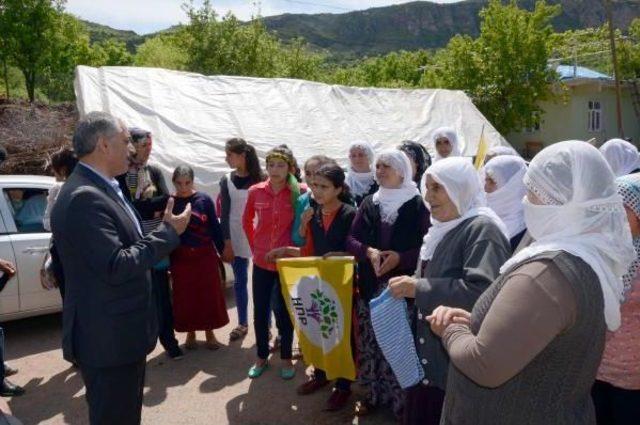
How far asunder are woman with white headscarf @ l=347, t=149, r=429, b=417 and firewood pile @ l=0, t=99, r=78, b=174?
8541 millimetres

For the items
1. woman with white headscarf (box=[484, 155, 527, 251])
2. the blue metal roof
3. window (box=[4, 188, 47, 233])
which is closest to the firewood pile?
window (box=[4, 188, 47, 233])

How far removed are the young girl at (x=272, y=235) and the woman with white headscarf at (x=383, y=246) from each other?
818mm

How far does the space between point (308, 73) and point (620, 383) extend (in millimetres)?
29853

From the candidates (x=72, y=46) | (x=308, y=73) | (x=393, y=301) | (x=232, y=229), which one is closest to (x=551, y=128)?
(x=308, y=73)

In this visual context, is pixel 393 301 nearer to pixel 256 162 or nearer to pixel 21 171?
pixel 256 162

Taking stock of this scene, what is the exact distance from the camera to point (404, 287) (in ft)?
8.43

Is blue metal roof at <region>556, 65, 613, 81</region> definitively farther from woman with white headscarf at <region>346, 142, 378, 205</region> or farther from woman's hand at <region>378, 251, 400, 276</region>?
woman's hand at <region>378, 251, 400, 276</region>

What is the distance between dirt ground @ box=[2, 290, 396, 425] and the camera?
396cm

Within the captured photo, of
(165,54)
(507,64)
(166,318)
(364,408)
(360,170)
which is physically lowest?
(364,408)

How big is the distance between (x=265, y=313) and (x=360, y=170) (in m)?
1.60

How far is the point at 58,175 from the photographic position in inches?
181

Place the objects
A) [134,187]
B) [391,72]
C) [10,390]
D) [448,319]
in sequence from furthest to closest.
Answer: [391,72] → [134,187] → [10,390] → [448,319]

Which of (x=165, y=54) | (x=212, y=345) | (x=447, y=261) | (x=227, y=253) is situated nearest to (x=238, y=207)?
(x=227, y=253)

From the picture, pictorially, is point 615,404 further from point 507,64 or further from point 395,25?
point 395,25
